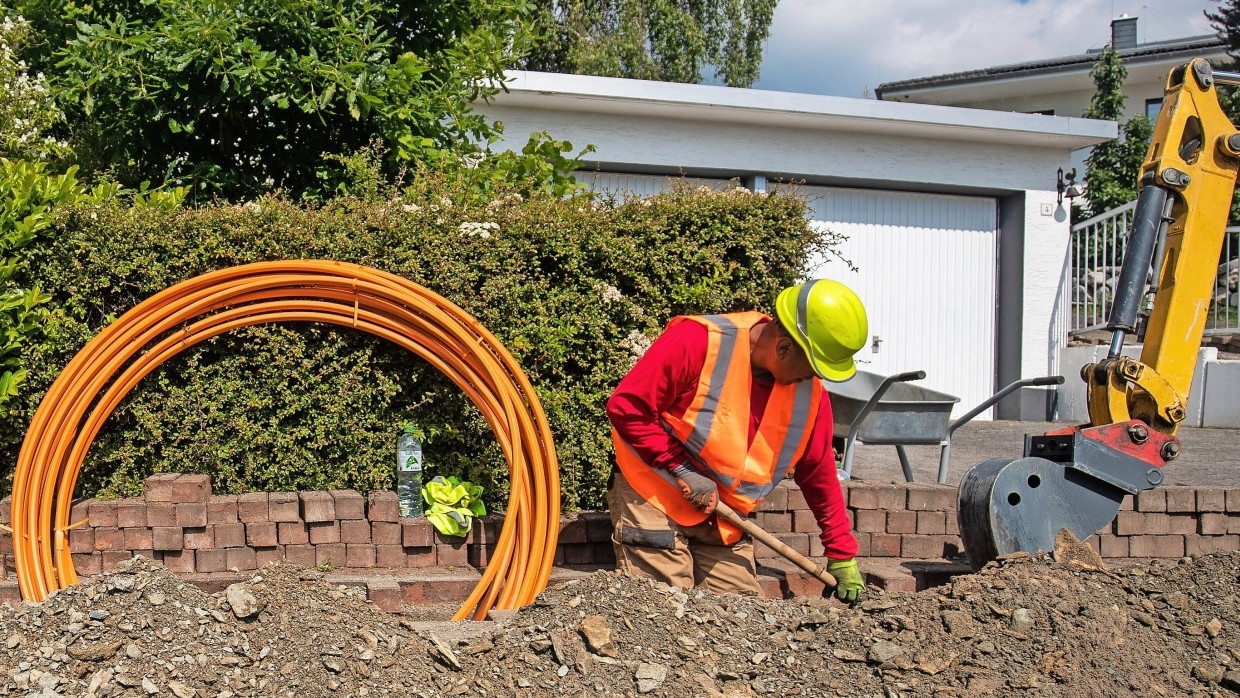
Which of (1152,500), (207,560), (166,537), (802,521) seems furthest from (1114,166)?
(166,537)

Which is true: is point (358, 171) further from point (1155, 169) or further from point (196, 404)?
point (1155, 169)

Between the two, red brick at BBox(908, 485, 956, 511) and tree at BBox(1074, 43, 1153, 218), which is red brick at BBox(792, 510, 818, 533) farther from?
tree at BBox(1074, 43, 1153, 218)

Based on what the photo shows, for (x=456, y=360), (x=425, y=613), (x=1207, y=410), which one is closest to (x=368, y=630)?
(x=425, y=613)

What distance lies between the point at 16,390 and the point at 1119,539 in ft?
18.3

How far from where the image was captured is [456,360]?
186 inches

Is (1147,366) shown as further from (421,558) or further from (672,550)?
(421,558)

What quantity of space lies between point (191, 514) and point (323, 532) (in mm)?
580

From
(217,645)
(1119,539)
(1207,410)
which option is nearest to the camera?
(217,645)

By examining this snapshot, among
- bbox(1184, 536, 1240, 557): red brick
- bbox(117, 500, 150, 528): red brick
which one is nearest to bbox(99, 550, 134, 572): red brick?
bbox(117, 500, 150, 528): red brick

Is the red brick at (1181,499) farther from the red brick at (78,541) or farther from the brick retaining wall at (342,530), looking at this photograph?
the red brick at (78,541)

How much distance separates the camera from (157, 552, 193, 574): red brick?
4.63 metres

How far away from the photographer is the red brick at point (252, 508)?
465cm

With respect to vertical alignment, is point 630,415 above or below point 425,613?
above

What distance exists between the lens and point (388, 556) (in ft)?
15.8
